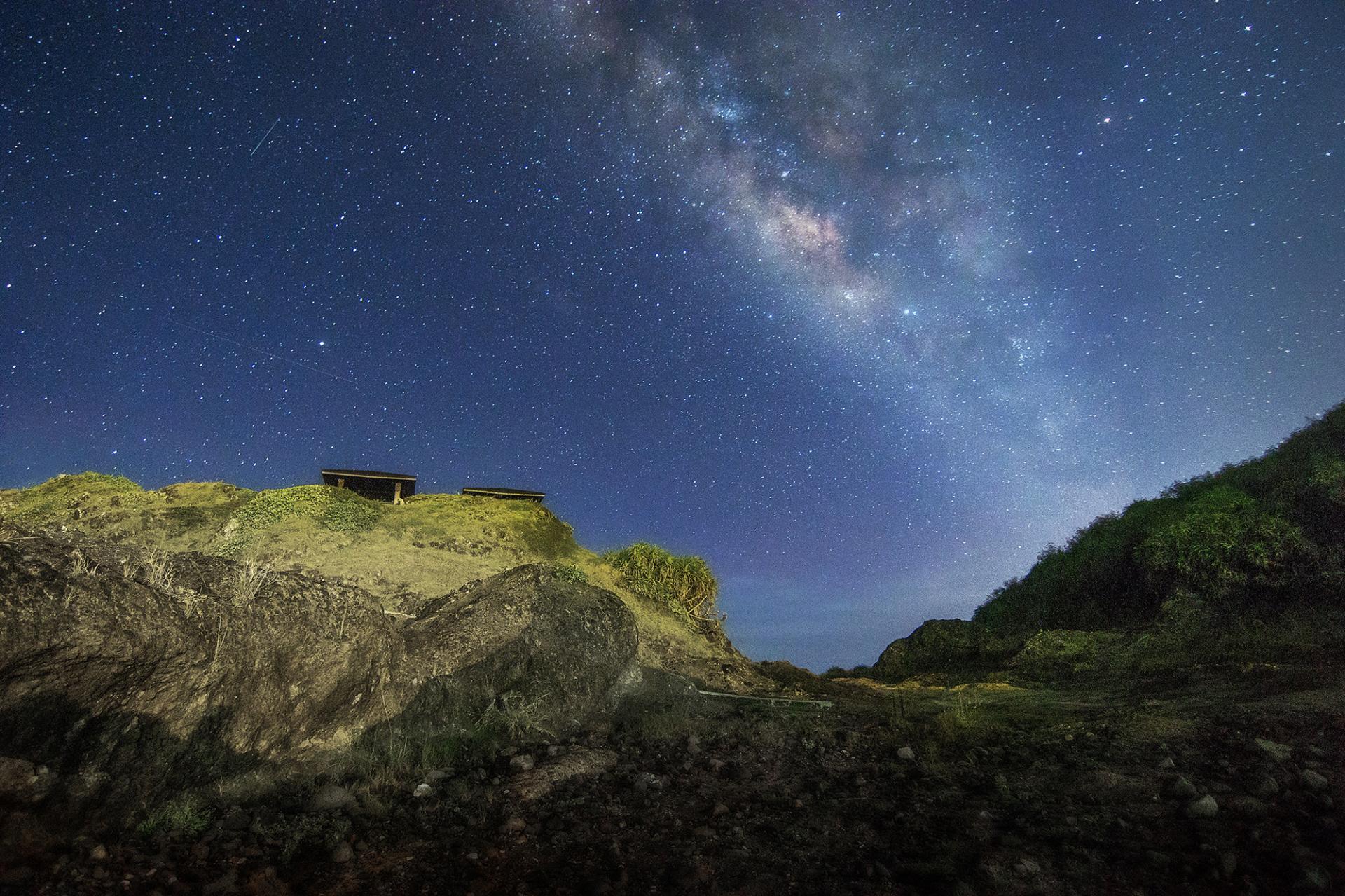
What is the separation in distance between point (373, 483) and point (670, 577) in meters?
11.8

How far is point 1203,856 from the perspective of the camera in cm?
413

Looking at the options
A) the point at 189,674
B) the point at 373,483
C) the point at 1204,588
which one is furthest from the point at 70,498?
the point at 1204,588

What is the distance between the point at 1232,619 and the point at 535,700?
2151cm

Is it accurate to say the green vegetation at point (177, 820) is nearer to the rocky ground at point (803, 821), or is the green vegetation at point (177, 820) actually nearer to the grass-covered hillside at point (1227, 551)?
the rocky ground at point (803, 821)

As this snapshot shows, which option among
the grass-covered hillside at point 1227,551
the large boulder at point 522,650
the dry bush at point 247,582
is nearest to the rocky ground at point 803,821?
the large boulder at point 522,650

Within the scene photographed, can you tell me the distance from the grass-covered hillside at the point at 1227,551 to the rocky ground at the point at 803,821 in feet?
41.4

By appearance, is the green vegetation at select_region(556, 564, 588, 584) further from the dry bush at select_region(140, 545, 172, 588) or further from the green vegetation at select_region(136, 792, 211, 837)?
the green vegetation at select_region(136, 792, 211, 837)

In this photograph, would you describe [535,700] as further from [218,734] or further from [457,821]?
[218,734]

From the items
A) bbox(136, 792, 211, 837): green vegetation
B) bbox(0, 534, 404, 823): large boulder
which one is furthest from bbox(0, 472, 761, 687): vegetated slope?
bbox(136, 792, 211, 837): green vegetation

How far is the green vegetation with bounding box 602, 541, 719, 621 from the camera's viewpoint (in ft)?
59.8

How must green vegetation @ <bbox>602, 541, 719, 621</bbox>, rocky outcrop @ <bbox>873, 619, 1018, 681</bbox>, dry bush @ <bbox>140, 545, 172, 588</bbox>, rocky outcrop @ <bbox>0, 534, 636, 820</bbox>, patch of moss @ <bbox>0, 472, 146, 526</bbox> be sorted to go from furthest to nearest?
rocky outcrop @ <bbox>873, 619, 1018, 681</bbox> < green vegetation @ <bbox>602, 541, 719, 621</bbox> < patch of moss @ <bbox>0, 472, 146, 526</bbox> < dry bush @ <bbox>140, 545, 172, 588</bbox> < rocky outcrop @ <bbox>0, 534, 636, 820</bbox>

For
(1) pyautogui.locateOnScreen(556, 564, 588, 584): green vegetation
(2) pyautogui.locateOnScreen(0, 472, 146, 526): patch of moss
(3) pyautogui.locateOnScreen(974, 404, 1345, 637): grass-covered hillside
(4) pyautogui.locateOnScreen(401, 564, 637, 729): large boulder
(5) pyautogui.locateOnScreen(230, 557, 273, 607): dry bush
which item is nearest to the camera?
(5) pyautogui.locateOnScreen(230, 557, 273, 607): dry bush

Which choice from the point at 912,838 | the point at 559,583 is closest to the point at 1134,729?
the point at 912,838

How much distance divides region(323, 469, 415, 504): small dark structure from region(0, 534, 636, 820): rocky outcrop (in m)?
13.3
